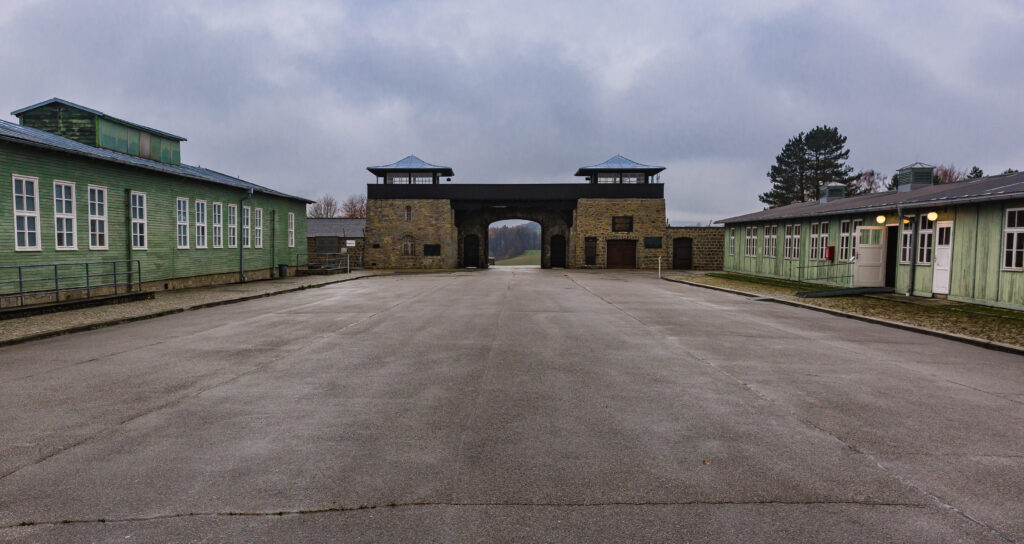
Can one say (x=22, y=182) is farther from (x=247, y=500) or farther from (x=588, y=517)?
(x=588, y=517)

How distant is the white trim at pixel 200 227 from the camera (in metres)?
22.4

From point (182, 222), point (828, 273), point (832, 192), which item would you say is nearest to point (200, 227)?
point (182, 222)

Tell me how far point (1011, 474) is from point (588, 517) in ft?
10.3

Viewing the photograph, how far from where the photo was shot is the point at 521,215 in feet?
152

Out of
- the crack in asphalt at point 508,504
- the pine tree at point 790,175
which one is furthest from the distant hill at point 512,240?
the crack in asphalt at point 508,504

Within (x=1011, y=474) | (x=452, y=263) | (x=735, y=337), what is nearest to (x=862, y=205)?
(x=735, y=337)

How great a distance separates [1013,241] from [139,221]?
2516 centimetres

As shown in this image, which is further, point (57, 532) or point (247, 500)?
point (247, 500)

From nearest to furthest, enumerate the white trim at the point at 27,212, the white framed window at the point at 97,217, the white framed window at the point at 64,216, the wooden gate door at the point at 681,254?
the white trim at the point at 27,212 → the white framed window at the point at 64,216 → the white framed window at the point at 97,217 → the wooden gate door at the point at 681,254

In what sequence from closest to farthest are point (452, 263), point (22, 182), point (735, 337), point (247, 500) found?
point (247, 500) → point (735, 337) → point (22, 182) → point (452, 263)

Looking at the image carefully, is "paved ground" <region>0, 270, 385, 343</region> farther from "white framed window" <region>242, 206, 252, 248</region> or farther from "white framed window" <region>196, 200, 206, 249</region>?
"white framed window" <region>242, 206, 252, 248</region>

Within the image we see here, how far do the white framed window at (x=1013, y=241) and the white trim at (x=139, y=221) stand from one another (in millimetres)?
24977

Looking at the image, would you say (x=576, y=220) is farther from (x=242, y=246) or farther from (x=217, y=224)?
(x=217, y=224)

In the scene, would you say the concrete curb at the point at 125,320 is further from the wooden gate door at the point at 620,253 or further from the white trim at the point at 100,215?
the wooden gate door at the point at 620,253
